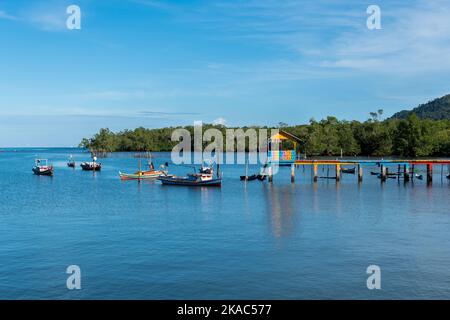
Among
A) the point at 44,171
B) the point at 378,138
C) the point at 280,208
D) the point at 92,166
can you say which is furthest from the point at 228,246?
the point at 378,138

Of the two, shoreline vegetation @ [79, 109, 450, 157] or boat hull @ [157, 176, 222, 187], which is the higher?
shoreline vegetation @ [79, 109, 450, 157]

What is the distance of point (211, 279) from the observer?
88.3 feet

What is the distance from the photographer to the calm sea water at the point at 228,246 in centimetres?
2573

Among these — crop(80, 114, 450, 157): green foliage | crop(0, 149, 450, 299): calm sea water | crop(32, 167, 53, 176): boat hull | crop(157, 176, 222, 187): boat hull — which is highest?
Result: crop(80, 114, 450, 157): green foliage

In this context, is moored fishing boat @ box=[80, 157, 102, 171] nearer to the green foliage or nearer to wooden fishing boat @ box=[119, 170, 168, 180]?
wooden fishing boat @ box=[119, 170, 168, 180]

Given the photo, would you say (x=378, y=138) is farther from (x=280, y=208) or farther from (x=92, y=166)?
(x=280, y=208)

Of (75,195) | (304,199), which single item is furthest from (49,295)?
(75,195)

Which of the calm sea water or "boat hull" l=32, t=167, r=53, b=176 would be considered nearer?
the calm sea water

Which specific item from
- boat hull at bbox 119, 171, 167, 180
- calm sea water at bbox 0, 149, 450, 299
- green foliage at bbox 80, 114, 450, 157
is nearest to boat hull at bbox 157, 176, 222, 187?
calm sea water at bbox 0, 149, 450, 299

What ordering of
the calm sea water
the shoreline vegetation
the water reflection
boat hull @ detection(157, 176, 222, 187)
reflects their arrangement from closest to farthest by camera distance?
1. the calm sea water
2. the water reflection
3. boat hull @ detection(157, 176, 222, 187)
4. the shoreline vegetation

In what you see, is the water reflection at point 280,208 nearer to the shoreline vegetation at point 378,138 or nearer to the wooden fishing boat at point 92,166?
the wooden fishing boat at point 92,166

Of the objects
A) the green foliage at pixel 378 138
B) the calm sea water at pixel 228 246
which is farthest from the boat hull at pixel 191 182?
the green foliage at pixel 378 138

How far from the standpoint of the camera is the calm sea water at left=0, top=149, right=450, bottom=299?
25.7 m

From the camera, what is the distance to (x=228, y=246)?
114 ft
